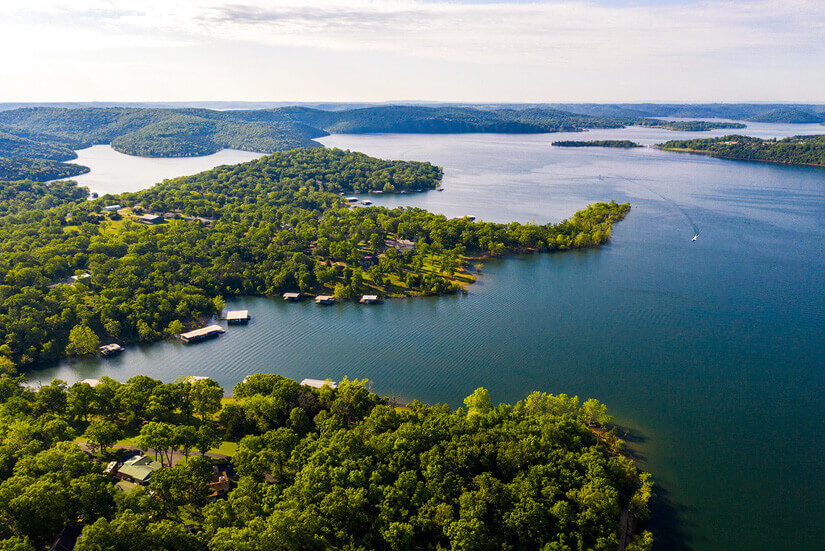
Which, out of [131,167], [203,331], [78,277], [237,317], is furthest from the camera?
A: [131,167]

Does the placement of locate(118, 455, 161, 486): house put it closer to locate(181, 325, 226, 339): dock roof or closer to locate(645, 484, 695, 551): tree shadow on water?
locate(181, 325, 226, 339): dock roof

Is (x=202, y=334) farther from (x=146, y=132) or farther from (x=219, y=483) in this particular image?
(x=146, y=132)

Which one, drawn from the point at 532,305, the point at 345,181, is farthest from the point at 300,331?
the point at 345,181

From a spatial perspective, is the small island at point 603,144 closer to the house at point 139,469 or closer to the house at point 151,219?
the house at point 151,219

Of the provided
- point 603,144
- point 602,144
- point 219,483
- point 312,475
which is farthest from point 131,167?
point 603,144

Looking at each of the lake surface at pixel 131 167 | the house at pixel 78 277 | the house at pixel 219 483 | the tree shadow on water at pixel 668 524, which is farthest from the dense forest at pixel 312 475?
the lake surface at pixel 131 167

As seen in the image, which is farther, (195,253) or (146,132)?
(146,132)

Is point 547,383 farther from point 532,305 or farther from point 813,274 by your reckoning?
point 813,274
